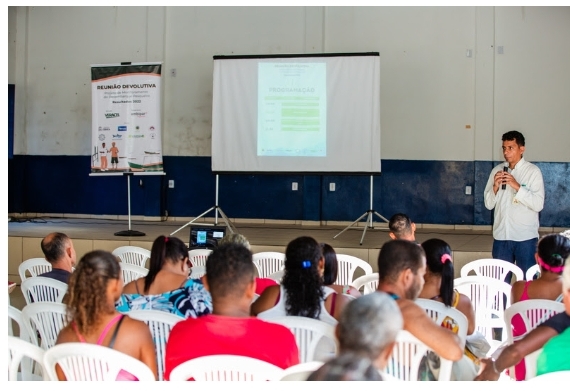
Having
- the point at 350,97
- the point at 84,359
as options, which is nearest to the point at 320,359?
the point at 84,359

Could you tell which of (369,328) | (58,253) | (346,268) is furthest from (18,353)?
(346,268)

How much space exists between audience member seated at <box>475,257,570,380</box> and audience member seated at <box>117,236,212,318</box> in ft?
4.08

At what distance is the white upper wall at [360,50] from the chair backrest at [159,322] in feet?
24.8

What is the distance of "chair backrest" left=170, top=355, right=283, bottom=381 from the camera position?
77.5 inches

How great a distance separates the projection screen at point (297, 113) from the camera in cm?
802

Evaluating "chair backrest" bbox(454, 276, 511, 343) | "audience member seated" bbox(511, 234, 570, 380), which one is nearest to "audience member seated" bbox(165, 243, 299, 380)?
"audience member seated" bbox(511, 234, 570, 380)

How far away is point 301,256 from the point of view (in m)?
2.84

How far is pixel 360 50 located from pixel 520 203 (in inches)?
208

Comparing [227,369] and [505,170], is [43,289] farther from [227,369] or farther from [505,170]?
[505,170]

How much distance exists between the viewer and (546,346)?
213 centimetres

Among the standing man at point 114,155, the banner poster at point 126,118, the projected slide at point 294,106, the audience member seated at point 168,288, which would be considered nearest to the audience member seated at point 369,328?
the audience member seated at point 168,288

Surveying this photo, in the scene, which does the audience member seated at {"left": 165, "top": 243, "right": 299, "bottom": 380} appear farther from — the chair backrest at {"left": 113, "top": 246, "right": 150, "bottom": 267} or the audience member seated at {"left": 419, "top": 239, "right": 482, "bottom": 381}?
the chair backrest at {"left": 113, "top": 246, "right": 150, "bottom": 267}

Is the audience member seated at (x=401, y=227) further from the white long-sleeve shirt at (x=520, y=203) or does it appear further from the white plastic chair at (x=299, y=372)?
the white plastic chair at (x=299, y=372)

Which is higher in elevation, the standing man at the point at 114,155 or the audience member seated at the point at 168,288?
the standing man at the point at 114,155
